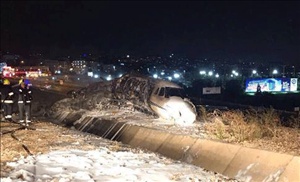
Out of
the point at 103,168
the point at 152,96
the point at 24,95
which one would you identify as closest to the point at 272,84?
the point at 152,96

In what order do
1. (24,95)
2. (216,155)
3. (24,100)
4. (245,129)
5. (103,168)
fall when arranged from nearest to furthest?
(103,168) → (216,155) → (245,129) → (24,95) → (24,100)

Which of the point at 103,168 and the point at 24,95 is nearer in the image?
the point at 103,168

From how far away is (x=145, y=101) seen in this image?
1972cm

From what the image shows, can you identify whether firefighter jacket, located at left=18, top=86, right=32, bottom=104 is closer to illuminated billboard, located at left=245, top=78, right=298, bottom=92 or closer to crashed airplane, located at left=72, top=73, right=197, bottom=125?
crashed airplane, located at left=72, top=73, right=197, bottom=125

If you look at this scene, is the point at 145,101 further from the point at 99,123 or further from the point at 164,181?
the point at 164,181

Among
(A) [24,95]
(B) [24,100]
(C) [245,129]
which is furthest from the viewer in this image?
(B) [24,100]

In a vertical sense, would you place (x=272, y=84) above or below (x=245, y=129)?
above

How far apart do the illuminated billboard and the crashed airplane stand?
20984mm

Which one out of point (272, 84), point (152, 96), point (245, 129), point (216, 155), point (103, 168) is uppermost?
point (152, 96)

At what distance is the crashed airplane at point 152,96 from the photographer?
16.8 m

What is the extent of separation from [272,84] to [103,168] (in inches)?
1322

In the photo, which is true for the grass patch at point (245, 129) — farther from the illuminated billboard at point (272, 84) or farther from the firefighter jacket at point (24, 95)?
the illuminated billboard at point (272, 84)

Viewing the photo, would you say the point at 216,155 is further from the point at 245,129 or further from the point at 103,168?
the point at 103,168

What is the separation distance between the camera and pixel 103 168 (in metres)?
10.0
